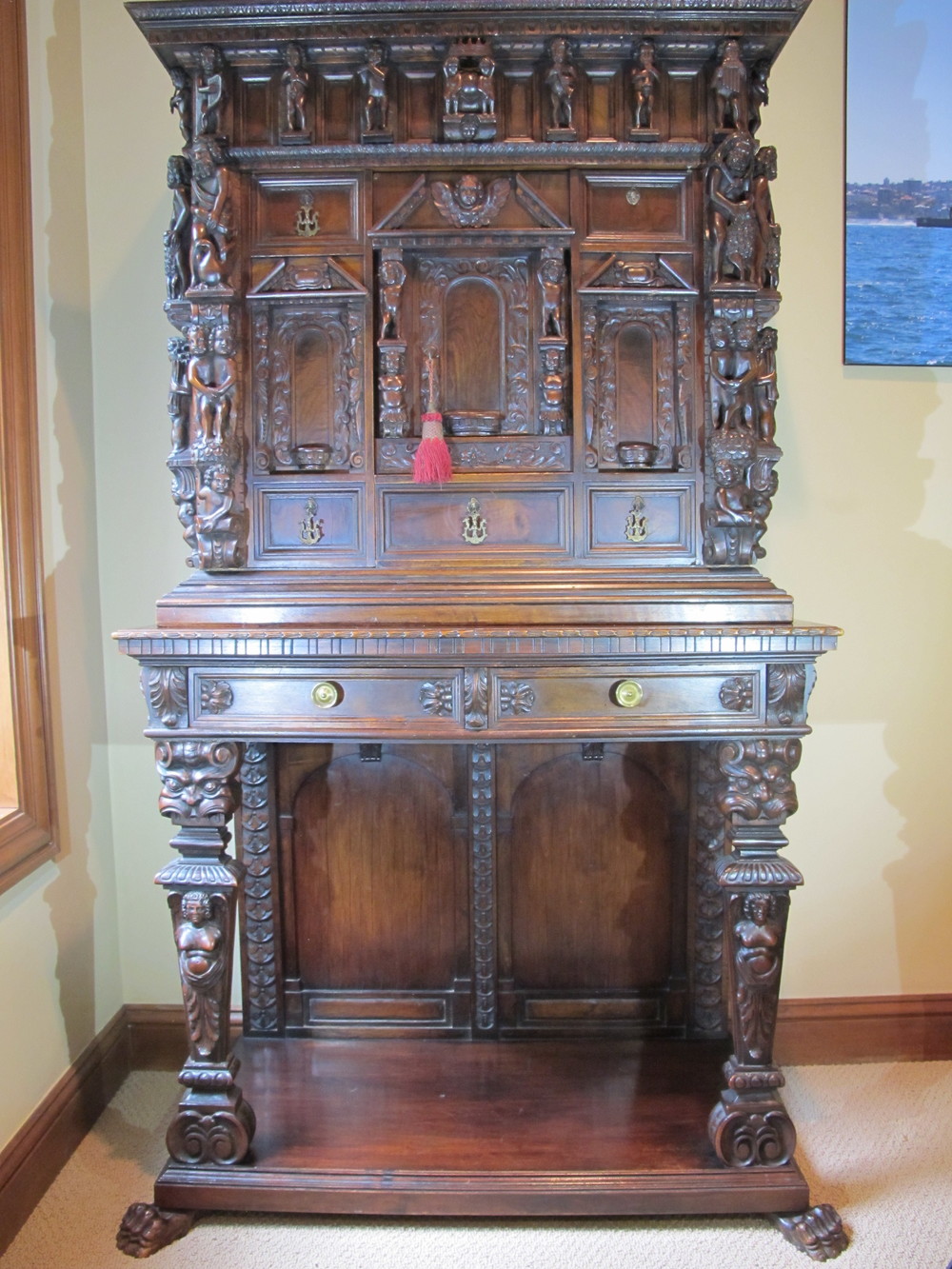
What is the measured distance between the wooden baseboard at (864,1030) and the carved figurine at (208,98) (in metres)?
2.80

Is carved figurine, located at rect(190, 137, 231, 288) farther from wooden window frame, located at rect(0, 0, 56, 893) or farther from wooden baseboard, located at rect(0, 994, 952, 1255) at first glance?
wooden baseboard, located at rect(0, 994, 952, 1255)

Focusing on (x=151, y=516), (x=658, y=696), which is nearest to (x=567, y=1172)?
(x=658, y=696)

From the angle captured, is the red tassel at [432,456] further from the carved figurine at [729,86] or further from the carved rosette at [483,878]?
the carved figurine at [729,86]

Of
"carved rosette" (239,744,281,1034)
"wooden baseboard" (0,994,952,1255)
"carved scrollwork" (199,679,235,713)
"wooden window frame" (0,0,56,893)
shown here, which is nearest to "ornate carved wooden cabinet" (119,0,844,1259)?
"carved scrollwork" (199,679,235,713)

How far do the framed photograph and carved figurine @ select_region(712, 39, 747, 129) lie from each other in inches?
29.0

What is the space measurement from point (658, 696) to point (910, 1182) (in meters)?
1.39

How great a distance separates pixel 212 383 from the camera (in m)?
2.00

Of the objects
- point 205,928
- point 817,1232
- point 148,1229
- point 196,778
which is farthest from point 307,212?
point 817,1232

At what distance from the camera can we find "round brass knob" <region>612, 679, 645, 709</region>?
1.84 metres

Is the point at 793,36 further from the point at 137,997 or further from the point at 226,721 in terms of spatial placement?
the point at 137,997

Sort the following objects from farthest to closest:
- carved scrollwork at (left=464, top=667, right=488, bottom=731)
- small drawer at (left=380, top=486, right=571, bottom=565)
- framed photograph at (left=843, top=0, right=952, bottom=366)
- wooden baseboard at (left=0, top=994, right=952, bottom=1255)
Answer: wooden baseboard at (left=0, top=994, right=952, bottom=1255), framed photograph at (left=843, top=0, right=952, bottom=366), small drawer at (left=380, top=486, right=571, bottom=565), carved scrollwork at (left=464, top=667, right=488, bottom=731)

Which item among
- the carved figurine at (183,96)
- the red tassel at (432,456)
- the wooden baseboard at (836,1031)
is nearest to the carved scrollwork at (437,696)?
the red tassel at (432,456)

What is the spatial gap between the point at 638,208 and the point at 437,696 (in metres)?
1.22

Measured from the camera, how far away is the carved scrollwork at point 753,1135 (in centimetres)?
193
